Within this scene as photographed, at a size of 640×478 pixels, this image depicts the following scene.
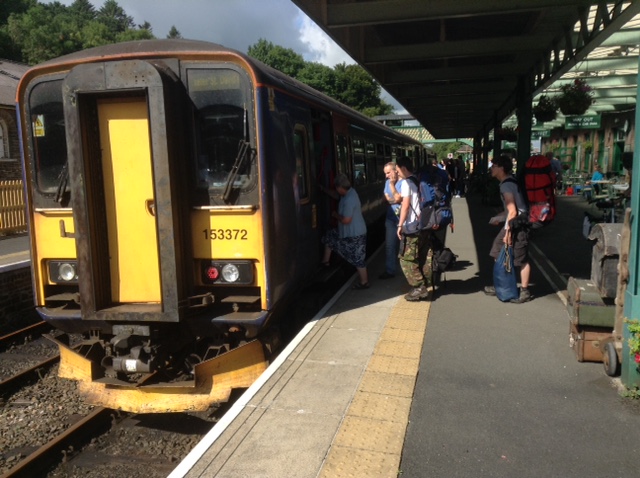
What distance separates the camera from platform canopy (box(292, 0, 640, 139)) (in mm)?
7109

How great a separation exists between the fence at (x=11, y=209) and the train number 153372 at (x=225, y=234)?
11.5 metres

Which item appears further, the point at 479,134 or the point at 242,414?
the point at 479,134

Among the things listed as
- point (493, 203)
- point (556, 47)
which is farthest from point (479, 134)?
point (556, 47)

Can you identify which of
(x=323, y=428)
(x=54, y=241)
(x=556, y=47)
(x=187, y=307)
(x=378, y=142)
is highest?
(x=556, y=47)

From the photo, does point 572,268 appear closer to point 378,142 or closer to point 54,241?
point 378,142

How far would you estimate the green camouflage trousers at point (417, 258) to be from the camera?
671 cm

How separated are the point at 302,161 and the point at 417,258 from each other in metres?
1.84

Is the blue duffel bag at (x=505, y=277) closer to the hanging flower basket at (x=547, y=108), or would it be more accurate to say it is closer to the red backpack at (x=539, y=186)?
the red backpack at (x=539, y=186)

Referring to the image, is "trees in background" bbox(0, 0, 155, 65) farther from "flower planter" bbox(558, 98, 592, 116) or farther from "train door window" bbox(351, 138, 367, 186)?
"flower planter" bbox(558, 98, 592, 116)

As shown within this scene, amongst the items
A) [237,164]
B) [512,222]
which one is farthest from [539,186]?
[237,164]

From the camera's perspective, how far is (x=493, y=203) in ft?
62.0

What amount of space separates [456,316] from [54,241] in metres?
4.22

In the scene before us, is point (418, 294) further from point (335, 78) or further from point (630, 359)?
point (335, 78)

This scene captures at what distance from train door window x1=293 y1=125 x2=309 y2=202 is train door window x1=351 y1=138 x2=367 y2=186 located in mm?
3064
